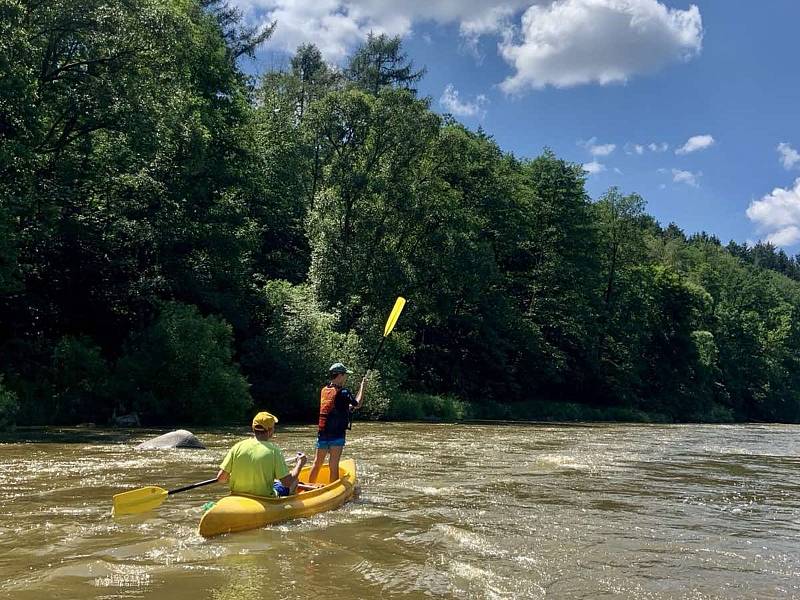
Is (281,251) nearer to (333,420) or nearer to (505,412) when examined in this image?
(505,412)

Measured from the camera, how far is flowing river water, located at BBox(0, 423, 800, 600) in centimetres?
521

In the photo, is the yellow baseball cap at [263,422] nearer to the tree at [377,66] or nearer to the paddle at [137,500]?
the paddle at [137,500]

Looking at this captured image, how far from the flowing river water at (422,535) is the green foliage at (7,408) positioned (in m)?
2.66

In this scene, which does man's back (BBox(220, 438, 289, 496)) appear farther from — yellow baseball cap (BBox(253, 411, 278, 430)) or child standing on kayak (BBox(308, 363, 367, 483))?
child standing on kayak (BBox(308, 363, 367, 483))

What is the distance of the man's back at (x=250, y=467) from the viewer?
7.01m

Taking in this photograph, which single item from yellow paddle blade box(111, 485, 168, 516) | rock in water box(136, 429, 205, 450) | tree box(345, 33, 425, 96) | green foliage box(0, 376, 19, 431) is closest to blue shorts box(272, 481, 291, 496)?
yellow paddle blade box(111, 485, 168, 516)

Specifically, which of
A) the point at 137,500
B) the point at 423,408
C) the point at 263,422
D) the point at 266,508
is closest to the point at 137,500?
the point at 137,500

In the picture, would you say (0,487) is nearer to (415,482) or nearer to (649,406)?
(415,482)

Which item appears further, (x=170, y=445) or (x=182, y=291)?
(x=182, y=291)

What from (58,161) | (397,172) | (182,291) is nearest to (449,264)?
(397,172)

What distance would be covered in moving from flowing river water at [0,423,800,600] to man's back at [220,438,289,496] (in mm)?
448

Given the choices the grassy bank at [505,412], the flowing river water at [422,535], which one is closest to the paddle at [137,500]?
the flowing river water at [422,535]

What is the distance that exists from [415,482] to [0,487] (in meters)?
5.30

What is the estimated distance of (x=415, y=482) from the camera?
1028cm
